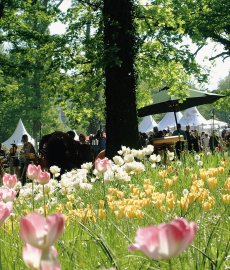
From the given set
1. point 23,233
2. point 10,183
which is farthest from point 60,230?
point 10,183

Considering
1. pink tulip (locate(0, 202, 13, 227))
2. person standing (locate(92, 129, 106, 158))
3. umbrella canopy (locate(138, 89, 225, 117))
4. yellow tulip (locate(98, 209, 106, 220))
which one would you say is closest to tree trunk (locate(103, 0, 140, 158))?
umbrella canopy (locate(138, 89, 225, 117))

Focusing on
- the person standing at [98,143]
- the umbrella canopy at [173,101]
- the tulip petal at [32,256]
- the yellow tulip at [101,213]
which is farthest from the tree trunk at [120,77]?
the tulip petal at [32,256]

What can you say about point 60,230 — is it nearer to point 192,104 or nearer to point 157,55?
point 157,55

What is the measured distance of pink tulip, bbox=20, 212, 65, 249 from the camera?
64 cm

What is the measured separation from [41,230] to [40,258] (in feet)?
0.24

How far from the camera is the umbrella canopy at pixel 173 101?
10.5 m

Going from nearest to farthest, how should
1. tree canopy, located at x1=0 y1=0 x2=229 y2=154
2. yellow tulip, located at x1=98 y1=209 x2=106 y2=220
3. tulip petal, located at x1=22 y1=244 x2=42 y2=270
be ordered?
tulip petal, located at x1=22 y1=244 x2=42 y2=270
yellow tulip, located at x1=98 y1=209 x2=106 y2=220
tree canopy, located at x1=0 y1=0 x2=229 y2=154

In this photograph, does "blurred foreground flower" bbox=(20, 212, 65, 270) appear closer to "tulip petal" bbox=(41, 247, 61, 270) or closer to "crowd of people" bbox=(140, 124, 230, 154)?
"tulip petal" bbox=(41, 247, 61, 270)

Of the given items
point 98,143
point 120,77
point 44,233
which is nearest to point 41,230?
point 44,233

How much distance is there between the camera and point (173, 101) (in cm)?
1083

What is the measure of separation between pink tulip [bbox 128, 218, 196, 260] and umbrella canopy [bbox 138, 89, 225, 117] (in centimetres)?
967

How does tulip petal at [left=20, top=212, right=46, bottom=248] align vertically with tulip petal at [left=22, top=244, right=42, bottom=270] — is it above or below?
above

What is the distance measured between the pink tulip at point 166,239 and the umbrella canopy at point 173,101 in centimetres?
967

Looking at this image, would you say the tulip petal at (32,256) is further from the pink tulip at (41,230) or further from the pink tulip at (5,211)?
the pink tulip at (5,211)
